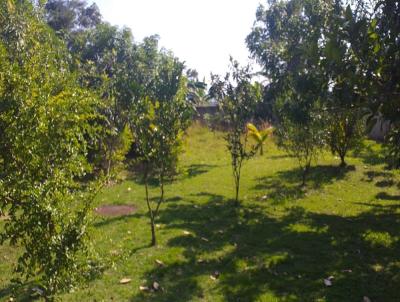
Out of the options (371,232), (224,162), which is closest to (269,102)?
(224,162)

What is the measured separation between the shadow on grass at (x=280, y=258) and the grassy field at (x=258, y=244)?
2cm

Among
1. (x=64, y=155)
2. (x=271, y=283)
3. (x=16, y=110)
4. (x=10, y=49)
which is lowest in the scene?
(x=271, y=283)

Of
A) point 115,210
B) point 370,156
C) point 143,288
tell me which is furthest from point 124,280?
point 370,156

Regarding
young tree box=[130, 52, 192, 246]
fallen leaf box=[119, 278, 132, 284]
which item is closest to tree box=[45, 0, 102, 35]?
young tree box=[130, 52, 192, 246]

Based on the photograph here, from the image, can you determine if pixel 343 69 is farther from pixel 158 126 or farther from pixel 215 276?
pixel 158 126

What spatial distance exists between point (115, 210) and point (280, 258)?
20.8 feet

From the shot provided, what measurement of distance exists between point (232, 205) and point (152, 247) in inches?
191

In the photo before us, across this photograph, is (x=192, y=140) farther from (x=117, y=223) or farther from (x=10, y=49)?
(x=10, y=49)

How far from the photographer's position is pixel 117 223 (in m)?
11.5

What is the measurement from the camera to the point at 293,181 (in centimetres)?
1750

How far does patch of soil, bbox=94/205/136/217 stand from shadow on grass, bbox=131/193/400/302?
48.7 inches

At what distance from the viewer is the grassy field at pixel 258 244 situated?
718cm

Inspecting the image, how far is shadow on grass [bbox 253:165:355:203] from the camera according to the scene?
15012 mm

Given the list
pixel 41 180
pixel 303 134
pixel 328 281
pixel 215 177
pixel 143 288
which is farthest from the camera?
pixel 215 177
